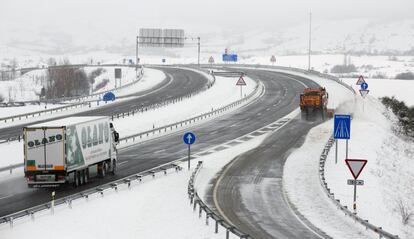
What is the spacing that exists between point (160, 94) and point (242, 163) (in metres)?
50.1

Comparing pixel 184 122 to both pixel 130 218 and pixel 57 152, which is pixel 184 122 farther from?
pixel 130 218

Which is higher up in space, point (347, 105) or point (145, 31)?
point (145, 31)

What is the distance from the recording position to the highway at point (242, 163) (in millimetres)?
25000

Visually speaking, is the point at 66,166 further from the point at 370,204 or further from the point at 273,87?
the point at 273,87

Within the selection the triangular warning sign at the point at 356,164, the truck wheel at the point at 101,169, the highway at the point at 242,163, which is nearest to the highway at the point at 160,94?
the highway at the point at 242,163

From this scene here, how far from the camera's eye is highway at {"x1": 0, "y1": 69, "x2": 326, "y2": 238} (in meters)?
25.0

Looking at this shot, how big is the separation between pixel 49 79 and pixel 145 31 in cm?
6165

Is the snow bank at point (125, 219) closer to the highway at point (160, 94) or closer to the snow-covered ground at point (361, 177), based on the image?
A: the snow-covered ground at point (361, 177)

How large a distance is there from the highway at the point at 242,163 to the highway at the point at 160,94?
13.2 metres

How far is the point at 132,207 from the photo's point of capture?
2738 centimetres

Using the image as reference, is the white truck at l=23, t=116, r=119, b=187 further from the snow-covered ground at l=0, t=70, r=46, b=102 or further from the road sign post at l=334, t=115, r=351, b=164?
the snow-covered ground at l=0, t=70, r=46, b=102

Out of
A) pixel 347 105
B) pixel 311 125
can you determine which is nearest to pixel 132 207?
pixel 311 125

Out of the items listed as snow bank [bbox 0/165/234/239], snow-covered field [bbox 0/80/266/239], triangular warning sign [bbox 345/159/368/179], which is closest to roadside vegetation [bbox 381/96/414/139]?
snow-covered field [bbox 0/80/266/239]

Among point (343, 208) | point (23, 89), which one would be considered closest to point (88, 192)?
point (343, 208)
